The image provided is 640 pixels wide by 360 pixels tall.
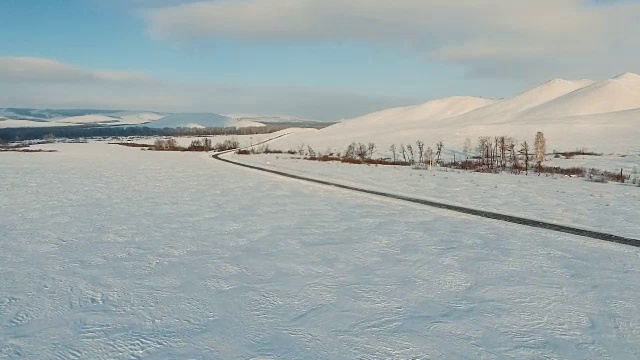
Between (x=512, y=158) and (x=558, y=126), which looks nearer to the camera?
(x=512, y=158)

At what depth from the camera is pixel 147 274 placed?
11359 mm

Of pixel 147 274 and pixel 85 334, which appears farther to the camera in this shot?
pixel 147 274

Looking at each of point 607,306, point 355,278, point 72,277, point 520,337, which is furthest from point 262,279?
point 607,306

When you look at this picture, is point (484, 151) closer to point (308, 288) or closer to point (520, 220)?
point (520, 220)

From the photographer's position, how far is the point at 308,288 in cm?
1040

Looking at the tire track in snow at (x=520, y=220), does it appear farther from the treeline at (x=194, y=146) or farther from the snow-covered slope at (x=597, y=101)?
the snow-covered slope at (x=597, y=101)

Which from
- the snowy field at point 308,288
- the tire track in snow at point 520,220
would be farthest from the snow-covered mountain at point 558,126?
the snowy field at point 308,288

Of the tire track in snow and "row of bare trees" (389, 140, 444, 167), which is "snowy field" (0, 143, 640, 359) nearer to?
the tire track in snow

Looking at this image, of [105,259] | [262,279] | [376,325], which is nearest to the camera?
[376,325]

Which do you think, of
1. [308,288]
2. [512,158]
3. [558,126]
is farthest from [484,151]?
[308,288]

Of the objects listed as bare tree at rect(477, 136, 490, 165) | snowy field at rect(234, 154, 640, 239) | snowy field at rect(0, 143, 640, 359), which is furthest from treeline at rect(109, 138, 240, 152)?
snowy field at rect(0, 143, 640, 359)

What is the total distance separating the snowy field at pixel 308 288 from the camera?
25.3 ft

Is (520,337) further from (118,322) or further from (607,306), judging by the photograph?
(118,322)

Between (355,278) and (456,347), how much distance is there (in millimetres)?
3644
